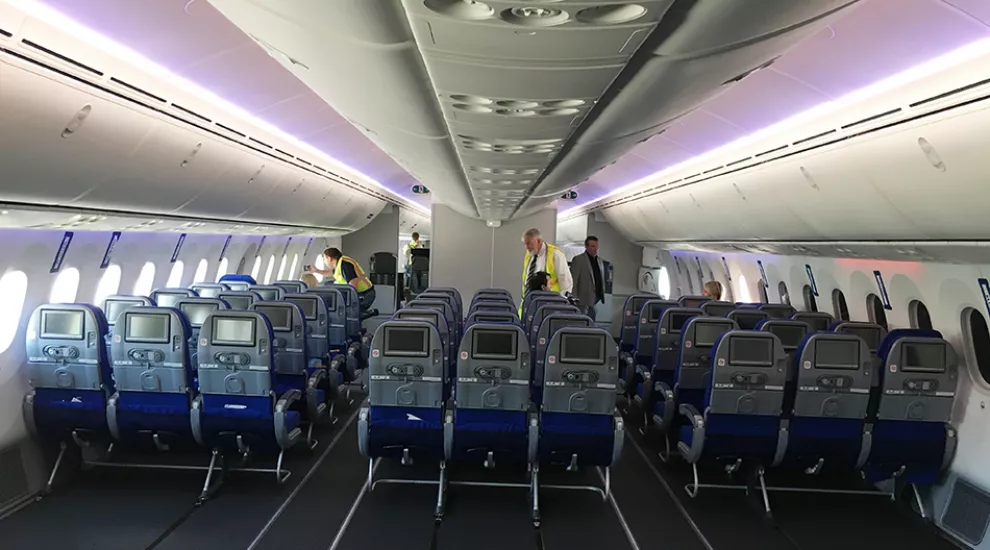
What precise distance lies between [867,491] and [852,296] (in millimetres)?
2951

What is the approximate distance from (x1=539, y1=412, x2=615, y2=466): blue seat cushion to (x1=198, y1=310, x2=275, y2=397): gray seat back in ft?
8.69

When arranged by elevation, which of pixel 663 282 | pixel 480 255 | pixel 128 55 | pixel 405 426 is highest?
pixel 128 55

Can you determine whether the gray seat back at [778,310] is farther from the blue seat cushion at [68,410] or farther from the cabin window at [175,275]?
the cabin window at [175,275]

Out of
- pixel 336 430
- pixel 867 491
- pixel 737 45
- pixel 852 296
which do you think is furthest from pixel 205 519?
pixel 852 296

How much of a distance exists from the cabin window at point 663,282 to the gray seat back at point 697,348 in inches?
419

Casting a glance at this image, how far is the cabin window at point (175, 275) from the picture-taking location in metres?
10.6

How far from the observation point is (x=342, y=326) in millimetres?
10164

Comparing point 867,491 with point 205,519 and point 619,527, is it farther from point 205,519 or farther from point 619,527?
point 205,519

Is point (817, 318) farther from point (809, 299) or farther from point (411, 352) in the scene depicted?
point (411, 352)

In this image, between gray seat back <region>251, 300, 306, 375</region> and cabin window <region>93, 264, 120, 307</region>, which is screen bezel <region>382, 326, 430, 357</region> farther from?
cabin window <region>93, 264, 120, 307</region>

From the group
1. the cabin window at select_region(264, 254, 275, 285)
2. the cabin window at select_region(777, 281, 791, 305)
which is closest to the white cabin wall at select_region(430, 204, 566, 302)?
the cabin window at select_region(264, 254, 275, 285)

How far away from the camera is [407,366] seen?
5.77 m

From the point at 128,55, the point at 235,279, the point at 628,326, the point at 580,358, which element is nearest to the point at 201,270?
the point at 235,279

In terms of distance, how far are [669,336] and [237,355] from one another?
5133 mm
